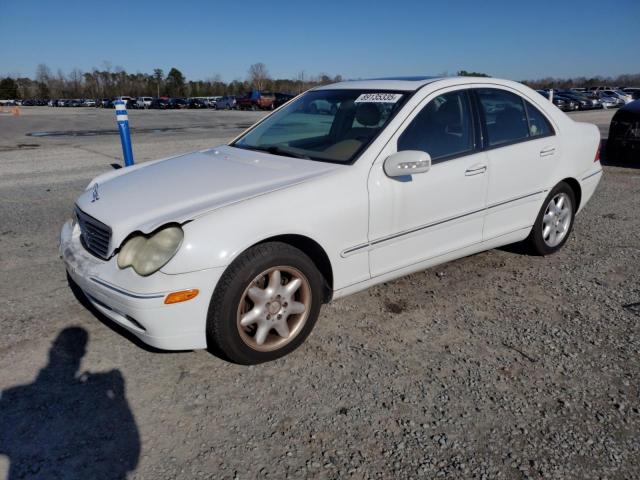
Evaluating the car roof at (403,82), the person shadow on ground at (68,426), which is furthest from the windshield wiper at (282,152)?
the person shadow on ground at (68,426)

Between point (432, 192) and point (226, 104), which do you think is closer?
point (432, 192)

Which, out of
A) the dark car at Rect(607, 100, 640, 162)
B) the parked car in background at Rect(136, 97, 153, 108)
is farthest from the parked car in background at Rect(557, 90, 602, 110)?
the parked car in background at Rect(136, 97, 153, 108)

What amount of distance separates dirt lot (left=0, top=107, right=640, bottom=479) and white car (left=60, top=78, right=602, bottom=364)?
32 cm

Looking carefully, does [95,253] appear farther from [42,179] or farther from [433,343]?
[42,179]

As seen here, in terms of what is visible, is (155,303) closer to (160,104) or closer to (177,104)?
(177,104)

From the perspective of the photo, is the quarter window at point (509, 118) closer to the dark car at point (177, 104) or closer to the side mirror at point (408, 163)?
the side mirror at point (408, 163)

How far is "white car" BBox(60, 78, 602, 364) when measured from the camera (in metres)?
2.71

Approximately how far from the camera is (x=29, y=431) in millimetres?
2426

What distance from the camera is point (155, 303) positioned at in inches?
102

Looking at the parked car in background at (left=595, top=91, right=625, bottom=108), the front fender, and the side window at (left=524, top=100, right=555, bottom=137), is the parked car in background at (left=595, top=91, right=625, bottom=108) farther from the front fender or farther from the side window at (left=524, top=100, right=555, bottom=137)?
the front fender

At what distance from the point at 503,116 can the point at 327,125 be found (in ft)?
4.66

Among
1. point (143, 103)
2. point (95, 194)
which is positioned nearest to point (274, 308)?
point (95, 194)

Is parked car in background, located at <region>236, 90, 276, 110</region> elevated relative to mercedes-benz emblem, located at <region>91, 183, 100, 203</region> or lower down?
lower down

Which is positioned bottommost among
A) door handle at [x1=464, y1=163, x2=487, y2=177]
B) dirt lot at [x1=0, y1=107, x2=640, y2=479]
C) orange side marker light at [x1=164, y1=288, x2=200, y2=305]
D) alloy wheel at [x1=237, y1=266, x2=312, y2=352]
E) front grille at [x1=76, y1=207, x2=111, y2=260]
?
dirt lot at [x1=0, y1=107, x2=640, y2=479]
